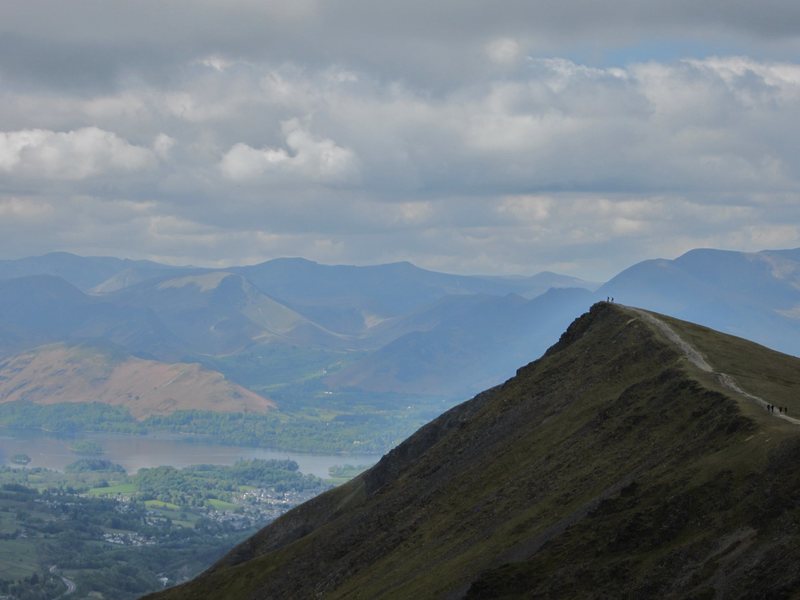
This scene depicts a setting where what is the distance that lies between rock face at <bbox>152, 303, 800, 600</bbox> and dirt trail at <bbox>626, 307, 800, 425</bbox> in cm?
78

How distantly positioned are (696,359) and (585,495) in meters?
31.3

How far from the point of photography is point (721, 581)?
63.4 metres

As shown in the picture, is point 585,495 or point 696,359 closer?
point 585,495

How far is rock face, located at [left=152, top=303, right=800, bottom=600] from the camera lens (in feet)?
229

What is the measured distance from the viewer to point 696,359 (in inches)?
A: 4663

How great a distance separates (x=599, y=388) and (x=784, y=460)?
50.9 metres

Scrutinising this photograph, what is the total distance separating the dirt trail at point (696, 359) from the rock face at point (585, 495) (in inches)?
30.7

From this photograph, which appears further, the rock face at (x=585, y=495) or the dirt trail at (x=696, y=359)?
the dirt trail at (x=696, y=359)

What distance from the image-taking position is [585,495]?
304 ft

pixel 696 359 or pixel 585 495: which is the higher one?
pixel 696 359

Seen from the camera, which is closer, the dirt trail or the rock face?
the rock face

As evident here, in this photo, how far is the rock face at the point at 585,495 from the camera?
69.9m

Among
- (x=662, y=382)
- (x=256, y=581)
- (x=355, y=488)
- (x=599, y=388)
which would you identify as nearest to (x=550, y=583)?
(x=662, y=382)

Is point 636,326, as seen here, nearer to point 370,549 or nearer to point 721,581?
point 370,549
